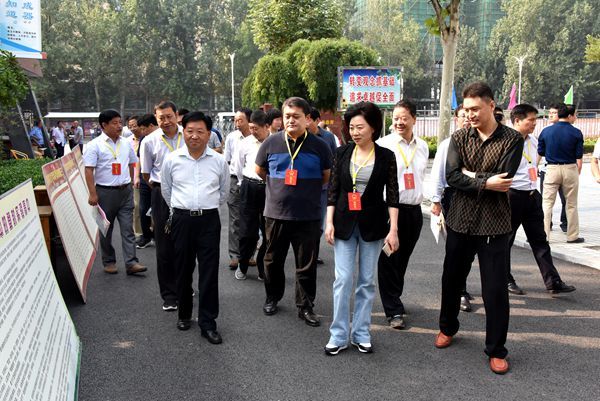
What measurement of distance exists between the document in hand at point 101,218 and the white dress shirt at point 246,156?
1504 mm

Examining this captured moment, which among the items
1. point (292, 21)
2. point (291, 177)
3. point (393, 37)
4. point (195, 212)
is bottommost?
point (195, 212)

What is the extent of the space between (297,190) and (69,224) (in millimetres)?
2311

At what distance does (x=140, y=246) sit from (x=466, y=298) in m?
4.54

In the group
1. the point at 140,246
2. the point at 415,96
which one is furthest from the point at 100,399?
the point at 415,96

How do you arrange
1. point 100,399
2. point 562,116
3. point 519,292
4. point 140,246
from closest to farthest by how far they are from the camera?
point 100,399 < point 519,292 < point 562,116 < point 140,246

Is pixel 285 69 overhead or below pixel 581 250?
overhead

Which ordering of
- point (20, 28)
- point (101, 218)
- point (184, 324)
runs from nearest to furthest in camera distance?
point (184, 324)
point (101, 218)
point (20, 28)

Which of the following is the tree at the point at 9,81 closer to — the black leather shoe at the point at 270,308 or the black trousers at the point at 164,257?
the black trousers at the point at 164,257

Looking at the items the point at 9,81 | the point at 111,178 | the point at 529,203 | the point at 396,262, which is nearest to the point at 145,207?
the point at 111,178

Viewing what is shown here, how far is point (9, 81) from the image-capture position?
621 cm

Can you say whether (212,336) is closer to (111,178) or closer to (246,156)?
(246,156)

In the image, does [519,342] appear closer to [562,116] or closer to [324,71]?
[562,116]

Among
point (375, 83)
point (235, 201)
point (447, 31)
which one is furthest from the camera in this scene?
point (375, 83)

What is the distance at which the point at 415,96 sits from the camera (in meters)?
65.9
